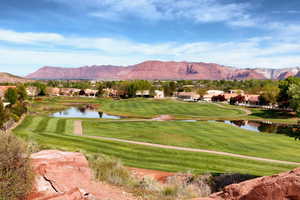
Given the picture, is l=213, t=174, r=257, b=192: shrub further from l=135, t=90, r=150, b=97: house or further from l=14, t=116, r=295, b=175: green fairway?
l=135, t=90, r=150, b=97: house

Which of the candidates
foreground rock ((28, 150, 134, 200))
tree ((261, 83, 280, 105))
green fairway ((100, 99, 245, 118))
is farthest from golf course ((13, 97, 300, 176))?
tree ((261, 83, 280, 105))

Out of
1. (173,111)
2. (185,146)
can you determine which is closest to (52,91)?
(173,111)

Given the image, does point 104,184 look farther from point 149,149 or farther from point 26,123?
point 26,123

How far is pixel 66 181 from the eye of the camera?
9.92 metres

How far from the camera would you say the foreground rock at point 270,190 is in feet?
21.5

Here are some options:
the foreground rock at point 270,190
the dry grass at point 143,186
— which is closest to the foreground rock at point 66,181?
the dry grass at point 143,186

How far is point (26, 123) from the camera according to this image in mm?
43094

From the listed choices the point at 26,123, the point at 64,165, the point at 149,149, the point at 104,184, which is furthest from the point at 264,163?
the point at 26,123

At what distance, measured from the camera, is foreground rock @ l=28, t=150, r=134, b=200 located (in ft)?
28.2

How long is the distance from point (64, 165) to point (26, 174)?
7.35 ft

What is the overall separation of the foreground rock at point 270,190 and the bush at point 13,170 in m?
6.72

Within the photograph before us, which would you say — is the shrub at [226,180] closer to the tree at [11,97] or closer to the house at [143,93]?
the tree at [11,97]

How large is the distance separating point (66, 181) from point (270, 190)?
774 centimetres

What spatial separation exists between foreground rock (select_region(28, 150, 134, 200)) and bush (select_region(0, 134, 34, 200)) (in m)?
0.55
